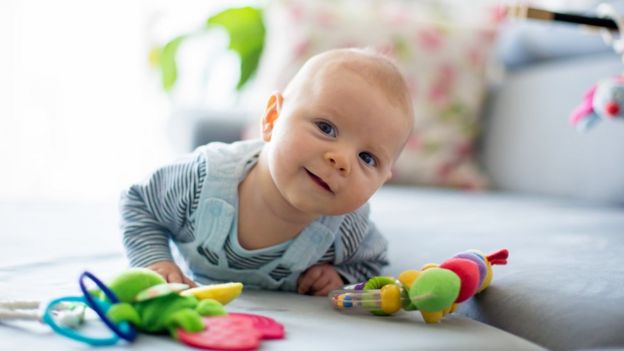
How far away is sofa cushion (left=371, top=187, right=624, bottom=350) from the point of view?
2.53 feet

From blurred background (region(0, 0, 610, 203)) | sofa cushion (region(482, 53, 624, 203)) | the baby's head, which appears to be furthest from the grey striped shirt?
blurred background (region(0, 0, 610, 203))

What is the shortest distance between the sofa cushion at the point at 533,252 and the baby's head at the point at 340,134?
8.7 inches

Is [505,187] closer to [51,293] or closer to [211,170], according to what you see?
[211,170]

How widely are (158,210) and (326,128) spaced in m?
0.29

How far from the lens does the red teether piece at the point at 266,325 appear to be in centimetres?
68

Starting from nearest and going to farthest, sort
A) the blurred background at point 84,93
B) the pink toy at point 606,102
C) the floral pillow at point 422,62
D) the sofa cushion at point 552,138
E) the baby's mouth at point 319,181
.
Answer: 1. the baby's mouth at point 319,181
2. the pink toy at point 606,102
3. the sofa cushion at point 552,138
4. the floral pillow at point 422,62
5. the blurred background at point 84,93

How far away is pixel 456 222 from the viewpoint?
145cm

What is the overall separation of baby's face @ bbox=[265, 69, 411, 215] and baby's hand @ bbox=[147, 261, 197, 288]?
172 mm

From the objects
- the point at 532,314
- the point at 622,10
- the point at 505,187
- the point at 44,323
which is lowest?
the point at 44,323

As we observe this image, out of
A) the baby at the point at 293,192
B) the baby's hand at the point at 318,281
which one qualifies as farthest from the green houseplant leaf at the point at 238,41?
the baby's hand at the point at 318,281

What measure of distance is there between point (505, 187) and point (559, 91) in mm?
350

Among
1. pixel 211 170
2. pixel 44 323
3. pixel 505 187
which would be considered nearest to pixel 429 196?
pixel 505 187

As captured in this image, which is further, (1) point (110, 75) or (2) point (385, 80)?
(1) point (110, 75)

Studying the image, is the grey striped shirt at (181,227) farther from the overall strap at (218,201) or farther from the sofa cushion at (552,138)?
the sofa cushion at (552,138)
